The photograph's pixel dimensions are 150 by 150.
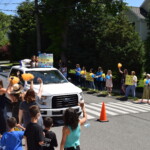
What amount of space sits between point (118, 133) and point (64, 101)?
87.0 inches

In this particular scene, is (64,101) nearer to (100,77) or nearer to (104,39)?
(100,77)

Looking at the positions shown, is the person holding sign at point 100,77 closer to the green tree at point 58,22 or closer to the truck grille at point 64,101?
the truck grille at point 64,101

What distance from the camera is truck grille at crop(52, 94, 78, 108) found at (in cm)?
927

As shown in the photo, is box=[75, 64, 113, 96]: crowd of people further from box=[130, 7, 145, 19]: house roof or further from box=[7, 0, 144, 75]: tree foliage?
box=[130, 7, 145, 19]: house roof

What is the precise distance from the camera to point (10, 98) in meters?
6.91

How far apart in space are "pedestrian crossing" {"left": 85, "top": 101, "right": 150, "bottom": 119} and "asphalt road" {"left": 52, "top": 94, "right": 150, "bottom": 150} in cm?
43

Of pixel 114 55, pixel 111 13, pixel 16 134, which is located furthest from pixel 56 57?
pixel 16 134

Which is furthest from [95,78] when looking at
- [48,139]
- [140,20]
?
[140,20]

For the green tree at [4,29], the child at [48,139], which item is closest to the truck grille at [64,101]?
the child at [48,139]

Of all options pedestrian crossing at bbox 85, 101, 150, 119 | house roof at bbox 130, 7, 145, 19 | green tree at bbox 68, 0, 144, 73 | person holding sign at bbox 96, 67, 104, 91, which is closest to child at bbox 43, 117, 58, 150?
pedestrian crossing at bbox 85, 101, 150, 119

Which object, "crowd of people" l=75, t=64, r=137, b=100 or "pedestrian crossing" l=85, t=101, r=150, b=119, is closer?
"pedestrian crossing" l=85, t=101, r=150, b=119

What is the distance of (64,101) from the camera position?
30.8 ft

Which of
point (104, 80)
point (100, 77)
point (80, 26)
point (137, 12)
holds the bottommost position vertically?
point (104, 80)

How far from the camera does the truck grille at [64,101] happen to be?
9.27 m
